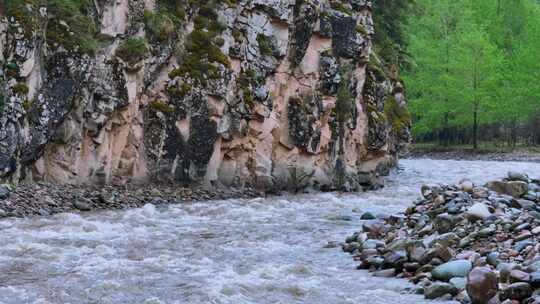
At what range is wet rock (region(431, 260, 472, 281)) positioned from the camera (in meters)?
9.77

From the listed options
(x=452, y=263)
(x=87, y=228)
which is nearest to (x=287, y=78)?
(x=87, y=228)

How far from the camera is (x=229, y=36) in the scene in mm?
23828

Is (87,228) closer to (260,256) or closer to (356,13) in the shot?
(260,256)

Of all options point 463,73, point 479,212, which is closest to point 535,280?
point 479,212

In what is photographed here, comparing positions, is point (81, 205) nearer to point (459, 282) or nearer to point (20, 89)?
point (20, 89)

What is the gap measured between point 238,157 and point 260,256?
Answer: 12.0 m

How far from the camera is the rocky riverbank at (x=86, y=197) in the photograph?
16.3 metres

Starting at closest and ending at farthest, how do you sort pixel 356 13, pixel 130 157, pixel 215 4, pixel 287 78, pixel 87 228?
pixel 87 228 < pixel 130 157 < pixel 215 4 < pixel 287 78 < pixel 356 13

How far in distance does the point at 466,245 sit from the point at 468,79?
4175cm

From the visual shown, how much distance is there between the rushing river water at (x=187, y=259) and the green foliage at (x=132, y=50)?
5149 millimetres

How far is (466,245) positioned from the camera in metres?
11.4

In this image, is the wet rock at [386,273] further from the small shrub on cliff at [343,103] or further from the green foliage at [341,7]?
the green foliage at [341,7]

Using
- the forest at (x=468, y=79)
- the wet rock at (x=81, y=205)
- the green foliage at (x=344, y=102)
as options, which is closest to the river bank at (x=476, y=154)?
the forest at (x=468, y=79)

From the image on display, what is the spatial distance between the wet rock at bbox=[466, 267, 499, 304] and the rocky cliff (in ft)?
42.5
